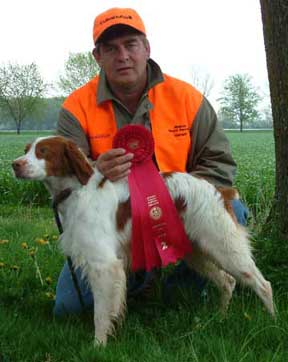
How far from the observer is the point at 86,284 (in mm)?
4172

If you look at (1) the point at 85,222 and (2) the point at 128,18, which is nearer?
(1) the point at 85,222

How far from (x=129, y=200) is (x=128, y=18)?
1.26 metres

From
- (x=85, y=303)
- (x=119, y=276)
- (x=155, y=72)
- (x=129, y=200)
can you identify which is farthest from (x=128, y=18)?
(x=85, y=303)

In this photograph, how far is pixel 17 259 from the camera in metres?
5.15

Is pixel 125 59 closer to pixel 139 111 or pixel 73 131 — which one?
pixel 139 111

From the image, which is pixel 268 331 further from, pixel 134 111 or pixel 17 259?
pixel 17 259

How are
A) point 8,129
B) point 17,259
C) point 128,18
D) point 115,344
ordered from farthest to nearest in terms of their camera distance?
1. point 8,129
2. point 17,259
3. point 128,18
4. point 115,344

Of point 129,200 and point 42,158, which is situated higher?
point 42,158

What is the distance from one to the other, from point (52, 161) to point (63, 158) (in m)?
0.07

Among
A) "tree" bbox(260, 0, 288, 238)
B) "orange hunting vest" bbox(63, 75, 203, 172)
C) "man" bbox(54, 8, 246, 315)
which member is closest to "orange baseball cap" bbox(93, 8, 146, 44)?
"man" bbox(54, 8, 246, 315)

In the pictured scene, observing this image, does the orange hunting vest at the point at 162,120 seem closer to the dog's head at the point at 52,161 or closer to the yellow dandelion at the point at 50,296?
the dog's head at the point at 52,161

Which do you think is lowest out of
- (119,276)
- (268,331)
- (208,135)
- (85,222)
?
(268,331)

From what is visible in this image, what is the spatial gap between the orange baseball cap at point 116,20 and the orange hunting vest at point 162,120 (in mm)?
456

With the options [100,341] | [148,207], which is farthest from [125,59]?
[100,341]
